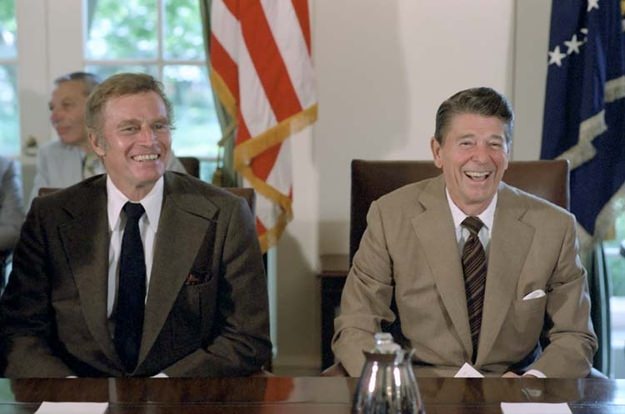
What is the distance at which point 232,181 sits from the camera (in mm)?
4090

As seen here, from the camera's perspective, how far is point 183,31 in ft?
14.0

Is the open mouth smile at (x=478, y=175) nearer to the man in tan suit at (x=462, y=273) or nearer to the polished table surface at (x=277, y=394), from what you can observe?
the man in tan suit at (x=462, y=273)

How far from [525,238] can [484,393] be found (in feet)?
2.30

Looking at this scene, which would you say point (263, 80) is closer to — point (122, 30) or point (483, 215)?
point (122, 30)

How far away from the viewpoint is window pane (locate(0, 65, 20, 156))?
169 inches

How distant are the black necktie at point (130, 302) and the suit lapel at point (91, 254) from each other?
0.03 m

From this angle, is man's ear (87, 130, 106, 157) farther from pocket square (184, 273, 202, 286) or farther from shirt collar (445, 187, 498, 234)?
shirt collar (445, 187, 498, 234)

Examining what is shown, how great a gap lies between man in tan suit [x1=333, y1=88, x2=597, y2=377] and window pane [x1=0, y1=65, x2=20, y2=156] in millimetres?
2276

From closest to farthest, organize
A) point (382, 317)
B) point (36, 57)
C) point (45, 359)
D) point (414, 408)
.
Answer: point (414, 408) → point (45, 359) → point (382, 317) → point (36, 57)

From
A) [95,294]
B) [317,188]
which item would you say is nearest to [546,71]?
[317,188]

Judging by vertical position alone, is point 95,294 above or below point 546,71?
below

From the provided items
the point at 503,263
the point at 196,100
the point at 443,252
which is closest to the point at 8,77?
the point at 196,100

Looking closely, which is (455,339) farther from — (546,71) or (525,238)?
(546,71)

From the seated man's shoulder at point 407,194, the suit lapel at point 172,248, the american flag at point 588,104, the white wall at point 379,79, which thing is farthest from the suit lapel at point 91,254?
the american flag at point 588,104
